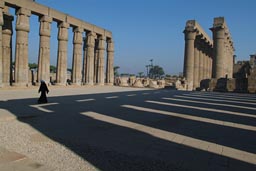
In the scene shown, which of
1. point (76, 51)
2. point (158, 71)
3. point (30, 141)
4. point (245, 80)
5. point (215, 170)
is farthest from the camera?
point (158, 71)

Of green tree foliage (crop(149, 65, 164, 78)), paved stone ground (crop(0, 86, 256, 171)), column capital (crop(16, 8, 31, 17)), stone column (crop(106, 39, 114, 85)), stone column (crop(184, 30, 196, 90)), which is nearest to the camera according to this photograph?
paved stone ground (crop(0, 86, 256, 171))

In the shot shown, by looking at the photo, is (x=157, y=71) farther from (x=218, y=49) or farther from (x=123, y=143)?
(x=123, y=143)

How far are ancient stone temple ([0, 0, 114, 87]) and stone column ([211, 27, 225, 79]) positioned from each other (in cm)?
1390

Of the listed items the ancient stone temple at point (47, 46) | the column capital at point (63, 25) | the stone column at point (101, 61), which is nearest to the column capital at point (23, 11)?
the ancient stone temple at point (47, 46)

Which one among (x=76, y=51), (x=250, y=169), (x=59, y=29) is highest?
(x=59, y=29)

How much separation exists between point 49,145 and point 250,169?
348cm

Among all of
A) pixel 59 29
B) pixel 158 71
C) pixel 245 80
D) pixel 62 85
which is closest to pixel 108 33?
pixel 59 29

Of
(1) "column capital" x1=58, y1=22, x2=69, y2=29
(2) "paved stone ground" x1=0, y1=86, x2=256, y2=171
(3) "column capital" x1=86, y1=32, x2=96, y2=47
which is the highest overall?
(1) "column capital" x1=58, y1=22, x2=69, y2=29

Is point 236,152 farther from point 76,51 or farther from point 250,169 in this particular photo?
point 76,51

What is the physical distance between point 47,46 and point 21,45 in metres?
3.05

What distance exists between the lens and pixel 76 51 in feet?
99.1

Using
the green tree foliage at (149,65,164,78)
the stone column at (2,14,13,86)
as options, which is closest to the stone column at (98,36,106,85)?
the stone column at (2,14,13,86)

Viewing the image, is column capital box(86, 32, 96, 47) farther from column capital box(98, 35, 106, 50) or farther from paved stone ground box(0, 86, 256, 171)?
paved stone ground box(0, 86, 256, 171)

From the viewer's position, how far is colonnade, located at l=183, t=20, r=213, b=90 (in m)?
33.1
